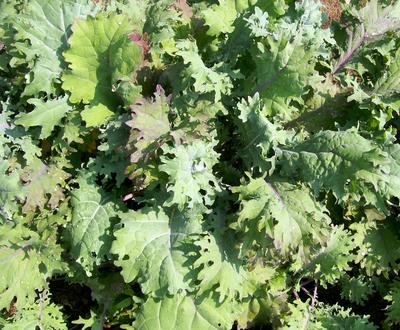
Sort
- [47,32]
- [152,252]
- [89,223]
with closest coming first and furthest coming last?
[152,252], [89,223], [47,32]

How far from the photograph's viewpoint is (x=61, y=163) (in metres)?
3.60

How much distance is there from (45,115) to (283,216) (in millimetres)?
1659

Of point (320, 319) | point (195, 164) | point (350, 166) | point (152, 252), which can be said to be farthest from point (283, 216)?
point (320, 319)

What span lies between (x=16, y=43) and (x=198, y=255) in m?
1.79

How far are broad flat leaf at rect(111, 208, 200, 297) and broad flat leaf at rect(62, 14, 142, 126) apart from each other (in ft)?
2.48

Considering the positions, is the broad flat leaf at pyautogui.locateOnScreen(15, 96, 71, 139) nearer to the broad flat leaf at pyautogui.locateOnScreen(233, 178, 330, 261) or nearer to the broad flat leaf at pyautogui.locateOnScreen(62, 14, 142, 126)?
the broad flat leaf at pyautogui.locateOnScreen(62, 14, 142, 126)

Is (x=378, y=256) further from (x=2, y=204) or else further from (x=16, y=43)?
(x=16, y=43)

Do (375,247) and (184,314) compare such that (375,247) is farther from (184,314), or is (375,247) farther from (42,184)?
(42,184)

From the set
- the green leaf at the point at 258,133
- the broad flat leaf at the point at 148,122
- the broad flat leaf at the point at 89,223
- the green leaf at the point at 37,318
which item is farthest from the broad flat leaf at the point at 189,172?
the green leaf at the point at 37,318

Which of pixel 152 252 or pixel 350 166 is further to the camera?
pixel 152 252

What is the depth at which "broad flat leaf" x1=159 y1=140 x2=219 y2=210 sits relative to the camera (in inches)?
118

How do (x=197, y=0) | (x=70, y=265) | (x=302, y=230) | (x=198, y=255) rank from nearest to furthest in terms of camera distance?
1. (x=302, y=230)
2. (x=198, y=255)
3. (x=70, y=265)
4. (x=197, y=0)

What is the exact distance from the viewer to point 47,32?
3627 millimetres

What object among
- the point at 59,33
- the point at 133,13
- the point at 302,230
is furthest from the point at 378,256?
the point at 59,33
